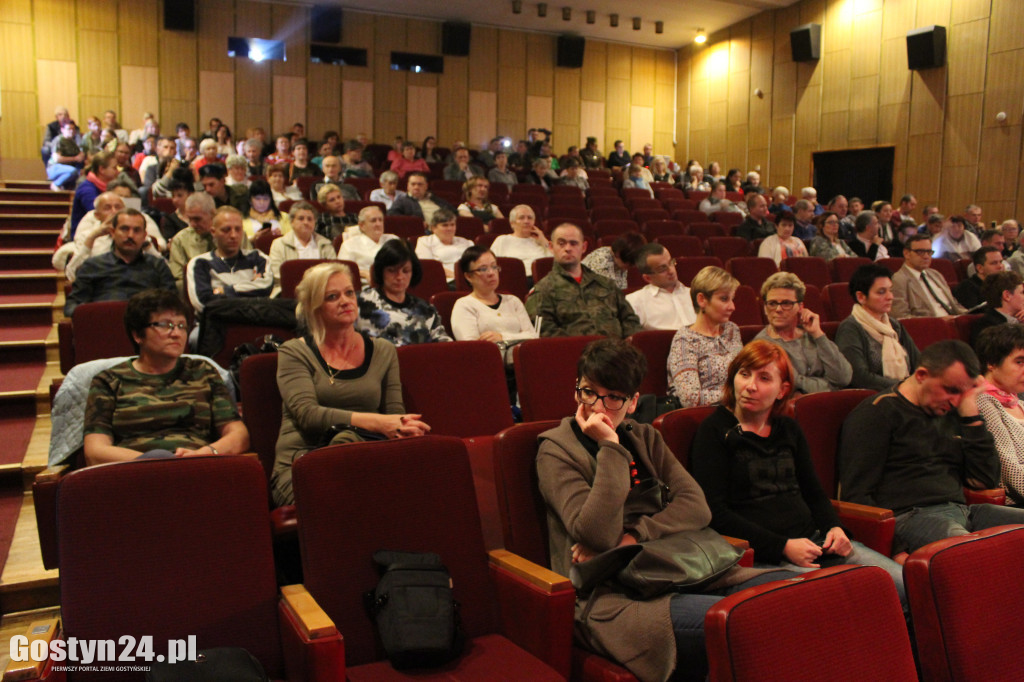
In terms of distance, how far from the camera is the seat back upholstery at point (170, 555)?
134cm

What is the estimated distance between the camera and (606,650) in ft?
4.80

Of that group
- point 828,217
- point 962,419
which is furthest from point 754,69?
point 962,419

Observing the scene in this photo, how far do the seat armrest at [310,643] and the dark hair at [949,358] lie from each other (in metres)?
1.66

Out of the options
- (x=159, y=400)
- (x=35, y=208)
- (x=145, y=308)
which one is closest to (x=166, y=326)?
(x=145, y=308)

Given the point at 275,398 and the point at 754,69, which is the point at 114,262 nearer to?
the point at 275,398

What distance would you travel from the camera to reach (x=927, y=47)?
28.8 ft

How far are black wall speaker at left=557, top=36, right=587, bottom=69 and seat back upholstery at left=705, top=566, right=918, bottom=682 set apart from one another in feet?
38.2

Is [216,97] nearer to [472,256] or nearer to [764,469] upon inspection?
[472,256]

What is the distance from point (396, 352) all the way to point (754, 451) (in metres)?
1.00

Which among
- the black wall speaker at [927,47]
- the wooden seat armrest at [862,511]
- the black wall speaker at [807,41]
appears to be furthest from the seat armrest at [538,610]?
the black wall speaker at [807,41]

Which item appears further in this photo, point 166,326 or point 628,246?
point 628,246

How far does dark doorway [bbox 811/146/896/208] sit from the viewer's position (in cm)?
953

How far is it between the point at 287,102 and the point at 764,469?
391 inches

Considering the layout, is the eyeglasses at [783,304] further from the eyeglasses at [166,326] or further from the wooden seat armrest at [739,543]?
the eyeglasses at [166,326]
